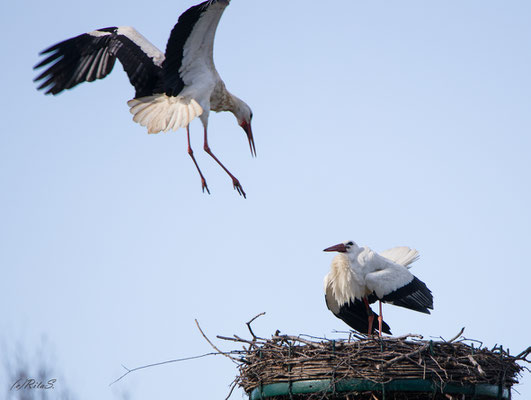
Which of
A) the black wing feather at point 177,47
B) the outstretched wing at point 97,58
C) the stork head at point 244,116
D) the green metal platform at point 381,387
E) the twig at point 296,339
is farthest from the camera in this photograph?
the stork head at point 244,116

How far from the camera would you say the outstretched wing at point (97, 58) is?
297 inches

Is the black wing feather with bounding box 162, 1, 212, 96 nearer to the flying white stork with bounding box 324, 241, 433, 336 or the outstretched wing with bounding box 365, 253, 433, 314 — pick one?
the flying white stork with bounding box 324, 241, 433, 336

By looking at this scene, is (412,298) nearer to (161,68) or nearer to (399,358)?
(399,358)

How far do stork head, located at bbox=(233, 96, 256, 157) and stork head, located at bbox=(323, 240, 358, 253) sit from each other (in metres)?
2.12

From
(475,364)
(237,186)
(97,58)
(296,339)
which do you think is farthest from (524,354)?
(97,58)

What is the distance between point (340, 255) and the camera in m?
6.82

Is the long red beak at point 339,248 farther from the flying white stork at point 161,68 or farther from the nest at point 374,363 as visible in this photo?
the nest at point 374,363

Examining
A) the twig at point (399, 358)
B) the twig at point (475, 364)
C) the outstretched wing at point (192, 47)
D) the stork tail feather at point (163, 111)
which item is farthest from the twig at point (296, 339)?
the outstretched wing at point (192, 47)

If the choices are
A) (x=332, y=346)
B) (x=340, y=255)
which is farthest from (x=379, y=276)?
(x=332, y=346)

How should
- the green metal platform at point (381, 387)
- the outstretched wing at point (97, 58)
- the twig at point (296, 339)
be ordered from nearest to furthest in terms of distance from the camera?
the green metal platform at point (381, 387) < the twig at point (296, 339) < the outstretched wing at point (97, 58)

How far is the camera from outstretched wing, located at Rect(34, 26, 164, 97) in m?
7.54

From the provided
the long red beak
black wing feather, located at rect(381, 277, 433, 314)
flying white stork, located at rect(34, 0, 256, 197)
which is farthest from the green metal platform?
flying white stork, located at rect(34, 0, 256, 197)

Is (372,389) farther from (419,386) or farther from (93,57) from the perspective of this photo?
(93,57)

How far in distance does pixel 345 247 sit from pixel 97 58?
2.98m
